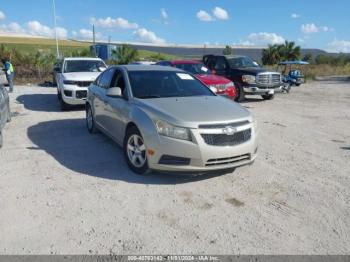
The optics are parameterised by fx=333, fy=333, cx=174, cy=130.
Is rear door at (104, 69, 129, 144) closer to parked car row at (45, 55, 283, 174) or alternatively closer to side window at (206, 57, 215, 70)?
parked car row at (45, 55, 283, 174)

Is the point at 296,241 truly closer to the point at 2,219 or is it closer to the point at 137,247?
the point at 137,247

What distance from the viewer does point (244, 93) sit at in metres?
13.0

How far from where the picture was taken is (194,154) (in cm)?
436

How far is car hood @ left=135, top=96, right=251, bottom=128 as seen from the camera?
4.49 meters

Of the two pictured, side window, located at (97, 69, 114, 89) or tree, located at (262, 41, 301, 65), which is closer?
side window, located at (97, 69, 114, 89)

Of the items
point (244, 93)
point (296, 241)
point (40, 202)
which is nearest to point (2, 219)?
point (40, 202)

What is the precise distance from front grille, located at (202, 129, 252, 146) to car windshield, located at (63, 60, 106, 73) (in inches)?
317

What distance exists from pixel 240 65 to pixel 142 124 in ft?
32.9

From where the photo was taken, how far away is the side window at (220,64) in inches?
550

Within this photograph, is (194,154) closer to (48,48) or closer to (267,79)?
(267,79)

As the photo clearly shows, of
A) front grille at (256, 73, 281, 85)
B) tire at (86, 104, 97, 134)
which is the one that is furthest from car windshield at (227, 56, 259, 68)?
tire at (86, 104, 97, 134)

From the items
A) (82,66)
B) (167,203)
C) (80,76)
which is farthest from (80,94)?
(167,203)

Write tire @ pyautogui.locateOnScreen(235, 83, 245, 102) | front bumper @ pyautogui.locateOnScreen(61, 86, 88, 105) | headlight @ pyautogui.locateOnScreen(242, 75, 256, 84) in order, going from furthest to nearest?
tire @ pyautogui.locateOnScreen(235, 83, 245, 102)
headlight @ pyautogui.locateOnScreen(242, 75, 256, 84)
front bumper @ pyautogui.locateOnScreen(61, 86, 88, 105)

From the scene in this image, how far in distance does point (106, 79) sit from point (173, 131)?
2.81 m
